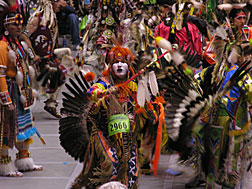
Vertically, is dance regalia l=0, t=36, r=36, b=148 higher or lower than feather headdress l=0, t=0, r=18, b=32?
lower

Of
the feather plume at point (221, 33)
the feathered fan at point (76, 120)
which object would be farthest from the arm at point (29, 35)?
the feather plume at point (221, 33)

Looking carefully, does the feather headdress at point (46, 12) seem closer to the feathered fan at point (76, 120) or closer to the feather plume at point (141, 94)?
the feathered fan at point (76, 120)

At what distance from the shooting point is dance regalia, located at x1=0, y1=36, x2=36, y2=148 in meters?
6.49

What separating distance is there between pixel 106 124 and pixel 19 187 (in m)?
1.48

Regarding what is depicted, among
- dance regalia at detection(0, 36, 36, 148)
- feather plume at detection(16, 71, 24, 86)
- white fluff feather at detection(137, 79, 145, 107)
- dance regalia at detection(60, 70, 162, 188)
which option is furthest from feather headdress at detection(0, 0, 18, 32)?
white fluff feather at detection(137, 79, 145, 107)

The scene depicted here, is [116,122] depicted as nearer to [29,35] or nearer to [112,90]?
[112,90]

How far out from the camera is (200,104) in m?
4.56

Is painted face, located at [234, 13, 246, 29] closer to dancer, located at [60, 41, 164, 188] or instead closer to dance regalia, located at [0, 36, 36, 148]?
dancer, located at [60, 41, 164, 188]

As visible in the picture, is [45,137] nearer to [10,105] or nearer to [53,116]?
[53,116]

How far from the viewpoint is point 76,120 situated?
5.71 meters

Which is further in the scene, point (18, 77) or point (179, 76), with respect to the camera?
point (18, 77)

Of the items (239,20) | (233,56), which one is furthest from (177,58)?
(239,20)

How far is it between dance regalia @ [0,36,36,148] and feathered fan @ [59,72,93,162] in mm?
992

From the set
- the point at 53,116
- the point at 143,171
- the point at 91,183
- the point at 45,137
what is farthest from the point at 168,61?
the point at 53,116
